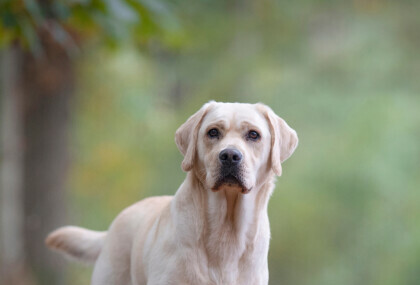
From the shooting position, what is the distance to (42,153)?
10.8 m

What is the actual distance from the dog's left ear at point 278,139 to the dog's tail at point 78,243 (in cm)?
178

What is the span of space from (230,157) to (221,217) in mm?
486

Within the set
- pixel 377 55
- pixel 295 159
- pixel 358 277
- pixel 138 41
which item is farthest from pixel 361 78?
pixel 138 41

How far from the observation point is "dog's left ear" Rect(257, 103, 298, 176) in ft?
14.1

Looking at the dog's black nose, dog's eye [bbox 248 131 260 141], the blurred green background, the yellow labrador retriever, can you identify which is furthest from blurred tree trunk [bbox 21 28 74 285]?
the dog's black nose

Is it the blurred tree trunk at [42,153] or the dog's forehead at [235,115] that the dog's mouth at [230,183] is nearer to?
the dog's forehead at [235,115]

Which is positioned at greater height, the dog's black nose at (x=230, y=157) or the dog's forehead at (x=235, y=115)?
the dog's forehead at (x=235, y=115)

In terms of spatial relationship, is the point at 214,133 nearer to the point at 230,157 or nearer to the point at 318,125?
the point at 230,157

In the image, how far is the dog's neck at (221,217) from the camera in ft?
14.0

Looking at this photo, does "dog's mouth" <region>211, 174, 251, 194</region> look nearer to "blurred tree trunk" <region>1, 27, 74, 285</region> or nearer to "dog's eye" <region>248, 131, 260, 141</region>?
"dog's eye" <region>248, 131, 260, 141</region>

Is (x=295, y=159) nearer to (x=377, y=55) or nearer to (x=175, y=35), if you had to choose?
(x=377, y=55)

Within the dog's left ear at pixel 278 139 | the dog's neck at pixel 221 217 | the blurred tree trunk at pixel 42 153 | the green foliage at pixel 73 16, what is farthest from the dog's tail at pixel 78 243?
the blurred tree trunk at pixel 42 153

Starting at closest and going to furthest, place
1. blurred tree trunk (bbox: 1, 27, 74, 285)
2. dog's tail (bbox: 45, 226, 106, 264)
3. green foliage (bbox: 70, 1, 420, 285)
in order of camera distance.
Answer: 1. dog's tail (bbox: 45, 226, 106, 264)
2. blurred tree trunk (bbox: 1, 27, 74, 285)
3. green foliage (bbox: 70, 1, 420, 285)

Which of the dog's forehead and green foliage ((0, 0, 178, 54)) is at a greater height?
green foliage ((0, 0, 178, 54))
